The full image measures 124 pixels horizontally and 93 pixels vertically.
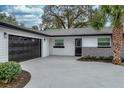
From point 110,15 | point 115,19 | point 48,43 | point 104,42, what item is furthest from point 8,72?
point 48,43

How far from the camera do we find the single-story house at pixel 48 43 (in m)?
11.6

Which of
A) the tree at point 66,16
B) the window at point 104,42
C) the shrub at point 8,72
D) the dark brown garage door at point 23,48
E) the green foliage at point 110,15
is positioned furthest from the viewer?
the tree at point 66,16

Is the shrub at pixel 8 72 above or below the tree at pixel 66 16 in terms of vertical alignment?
below

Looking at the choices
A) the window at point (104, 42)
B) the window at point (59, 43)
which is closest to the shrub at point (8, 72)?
the window at point (104, 42)

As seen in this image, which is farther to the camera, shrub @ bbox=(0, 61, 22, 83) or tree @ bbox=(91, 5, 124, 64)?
tree @ bbox=(91, 5, 124, 64)

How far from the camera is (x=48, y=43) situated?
2109cm

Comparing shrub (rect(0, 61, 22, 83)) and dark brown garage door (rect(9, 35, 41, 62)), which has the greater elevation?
dark brown garage door (rect(9, 35, 41, 62))

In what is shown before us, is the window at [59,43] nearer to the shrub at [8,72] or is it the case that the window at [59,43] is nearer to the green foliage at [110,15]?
the green foliage at [110,15]

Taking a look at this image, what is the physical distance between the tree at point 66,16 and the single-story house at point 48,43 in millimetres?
13994

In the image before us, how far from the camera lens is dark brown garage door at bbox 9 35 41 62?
40.5 feet

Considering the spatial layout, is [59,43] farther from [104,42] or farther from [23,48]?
[23,48]

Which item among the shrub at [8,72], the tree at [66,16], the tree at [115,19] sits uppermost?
the tree at [66,16]

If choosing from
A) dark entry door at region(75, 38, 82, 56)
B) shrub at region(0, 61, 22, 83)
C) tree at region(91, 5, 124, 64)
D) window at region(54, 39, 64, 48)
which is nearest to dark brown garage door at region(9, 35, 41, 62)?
window at region(54, 39, 64, 48)

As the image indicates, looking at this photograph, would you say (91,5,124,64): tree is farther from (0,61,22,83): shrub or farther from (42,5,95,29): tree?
(42,5,95,29): tree
